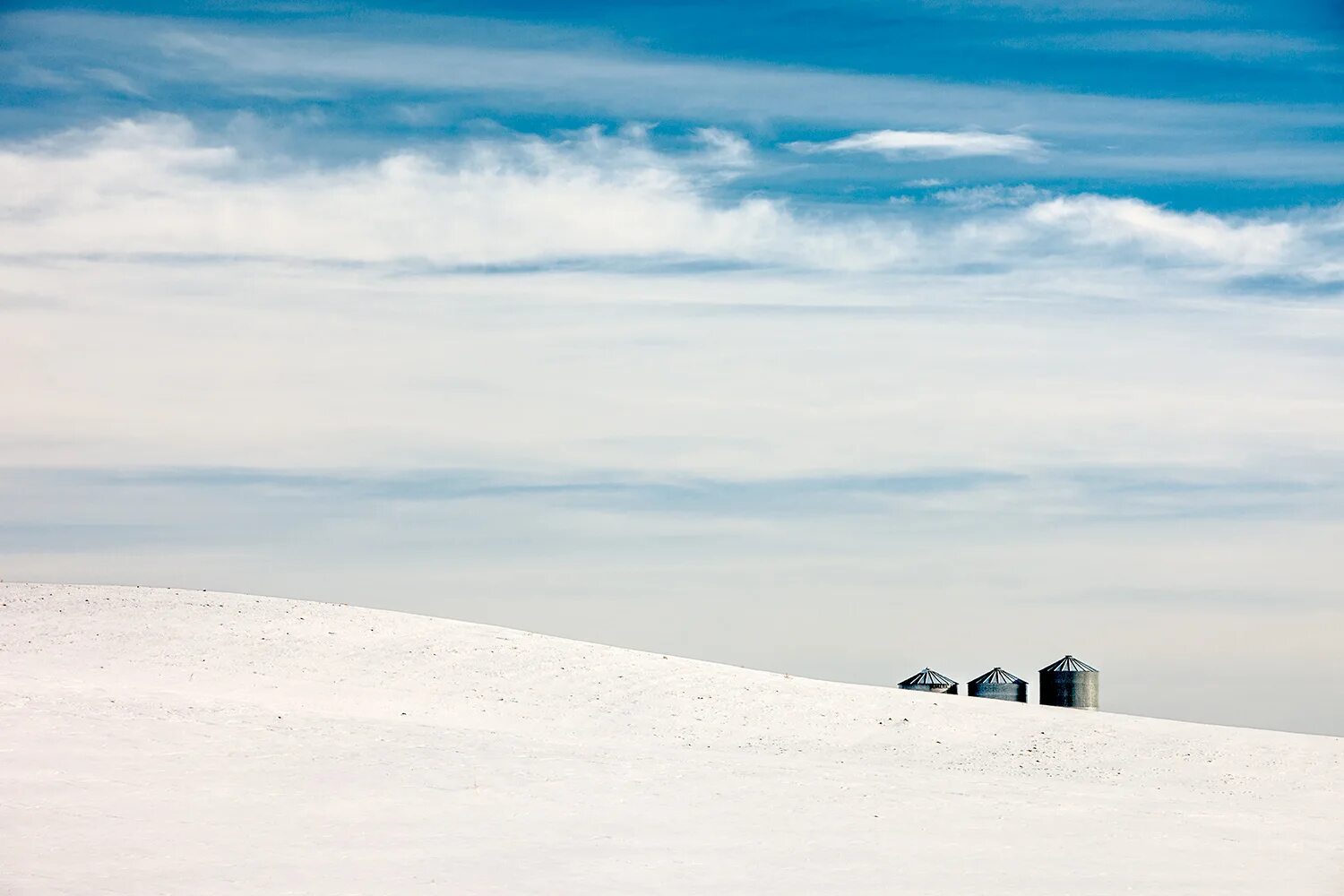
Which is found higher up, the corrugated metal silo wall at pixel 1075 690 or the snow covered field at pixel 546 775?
the corrugated metal silo wall at pixel 1075 690

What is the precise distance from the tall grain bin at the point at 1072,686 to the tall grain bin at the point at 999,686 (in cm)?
192

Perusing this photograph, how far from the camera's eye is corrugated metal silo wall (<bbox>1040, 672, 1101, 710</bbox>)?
4369 centimetres

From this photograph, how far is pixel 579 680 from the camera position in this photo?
34.2 m

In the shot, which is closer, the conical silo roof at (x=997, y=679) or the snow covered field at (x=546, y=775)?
the snow covered field at (x=546, y=775)

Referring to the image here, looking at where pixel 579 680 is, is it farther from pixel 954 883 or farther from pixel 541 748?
pixel 954 883

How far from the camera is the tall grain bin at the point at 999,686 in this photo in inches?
1825

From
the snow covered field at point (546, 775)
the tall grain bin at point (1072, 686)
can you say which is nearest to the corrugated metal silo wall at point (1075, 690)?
the tall grain bin at point (1072, 686)

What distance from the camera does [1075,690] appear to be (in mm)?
43719

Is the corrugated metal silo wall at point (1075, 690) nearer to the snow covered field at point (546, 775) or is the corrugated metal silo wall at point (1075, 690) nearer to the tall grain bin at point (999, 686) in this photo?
the tall grain bin at point (999, 686)

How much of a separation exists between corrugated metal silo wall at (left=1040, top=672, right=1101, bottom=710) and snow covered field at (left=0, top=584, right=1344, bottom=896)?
7024 millimetres

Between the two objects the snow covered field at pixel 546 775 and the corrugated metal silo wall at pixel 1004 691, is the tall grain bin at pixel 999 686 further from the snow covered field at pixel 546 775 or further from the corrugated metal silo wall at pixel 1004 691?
the snow covered field at pixel 546 775

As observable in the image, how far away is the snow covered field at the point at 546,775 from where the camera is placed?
20984 mm

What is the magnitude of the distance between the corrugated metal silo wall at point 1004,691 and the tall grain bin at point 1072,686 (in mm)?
1906

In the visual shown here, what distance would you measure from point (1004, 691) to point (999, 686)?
0.23m
